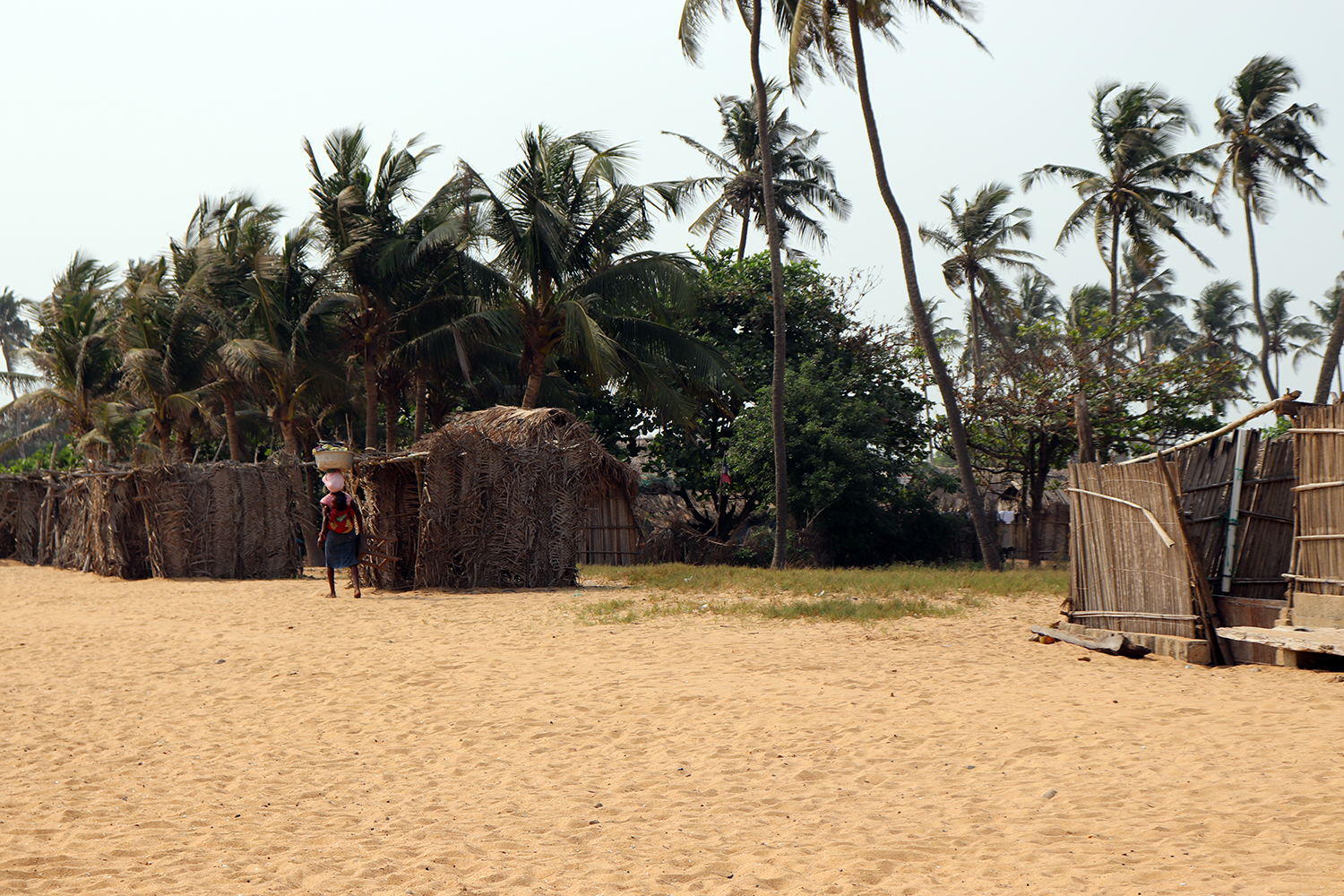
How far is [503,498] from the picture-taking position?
13.8m

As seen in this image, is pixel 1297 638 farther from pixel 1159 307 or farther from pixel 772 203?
pixel 1159 307

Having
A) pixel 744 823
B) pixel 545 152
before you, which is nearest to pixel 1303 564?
pixel 744 823

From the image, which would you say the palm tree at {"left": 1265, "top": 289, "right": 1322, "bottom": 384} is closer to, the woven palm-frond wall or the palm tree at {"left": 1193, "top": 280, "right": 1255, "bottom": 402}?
the palm tree at {"left": 1193, "top": 280, "right": 1255, "bottom": 402}

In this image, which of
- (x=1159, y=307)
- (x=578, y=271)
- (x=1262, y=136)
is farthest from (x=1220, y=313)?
(x=578, y=271)

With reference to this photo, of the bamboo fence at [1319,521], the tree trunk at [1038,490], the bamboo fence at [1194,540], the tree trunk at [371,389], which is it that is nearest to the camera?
the bamboo fence at [1319,521]

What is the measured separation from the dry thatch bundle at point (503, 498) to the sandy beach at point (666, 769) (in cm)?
475

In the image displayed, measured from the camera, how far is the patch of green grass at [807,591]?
10625mm

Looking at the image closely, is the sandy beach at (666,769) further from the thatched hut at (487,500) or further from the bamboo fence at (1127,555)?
the thatched hut at (487,500)

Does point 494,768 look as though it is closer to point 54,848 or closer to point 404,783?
point 404,783

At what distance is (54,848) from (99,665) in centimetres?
467

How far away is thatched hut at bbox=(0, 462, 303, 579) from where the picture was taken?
16.0 meters

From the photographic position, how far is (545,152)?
741 inches

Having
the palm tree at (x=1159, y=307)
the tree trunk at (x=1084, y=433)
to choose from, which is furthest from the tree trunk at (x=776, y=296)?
the palm tree at (x=1159, y=307)

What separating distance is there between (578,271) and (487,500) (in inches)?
265
